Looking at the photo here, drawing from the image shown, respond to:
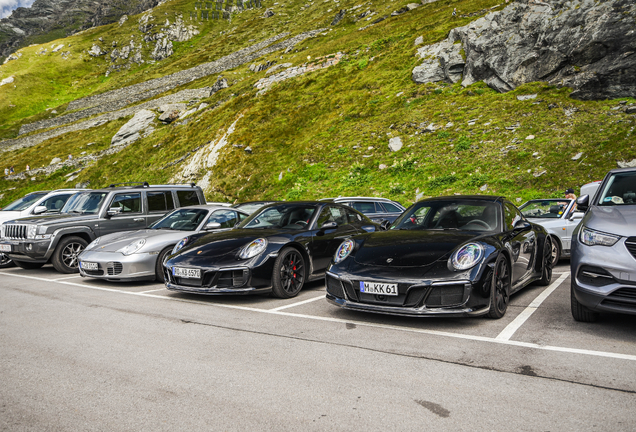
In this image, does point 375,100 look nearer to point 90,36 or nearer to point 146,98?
point 146,98

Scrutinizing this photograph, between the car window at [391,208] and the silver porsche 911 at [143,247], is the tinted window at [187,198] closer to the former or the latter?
the silver porsche 911 at [143,247]

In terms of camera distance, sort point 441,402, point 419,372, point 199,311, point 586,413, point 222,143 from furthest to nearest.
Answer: point 222,143 → point 199,311 → point 419,372 → point 441,402 → point 586,413

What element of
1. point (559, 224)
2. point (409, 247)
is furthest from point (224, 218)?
point (559, 224)

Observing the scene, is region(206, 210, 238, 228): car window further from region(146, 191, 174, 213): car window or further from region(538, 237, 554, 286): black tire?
region(538, 237, 554, 286): black tire

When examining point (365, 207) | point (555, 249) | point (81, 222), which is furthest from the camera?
point (365, 207)

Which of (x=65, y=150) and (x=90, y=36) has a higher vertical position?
(x=90, y=36)

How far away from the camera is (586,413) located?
2.88 meters

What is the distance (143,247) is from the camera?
28.0 feet

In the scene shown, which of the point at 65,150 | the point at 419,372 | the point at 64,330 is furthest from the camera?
the point at 65,150

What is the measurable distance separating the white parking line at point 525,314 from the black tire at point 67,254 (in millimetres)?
9820

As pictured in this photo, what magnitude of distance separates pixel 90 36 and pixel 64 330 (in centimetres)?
16205

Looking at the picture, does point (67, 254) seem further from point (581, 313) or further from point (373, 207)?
point (581, 313)

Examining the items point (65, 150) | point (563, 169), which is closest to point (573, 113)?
point (563, 169)

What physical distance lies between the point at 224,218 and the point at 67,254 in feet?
13.9
